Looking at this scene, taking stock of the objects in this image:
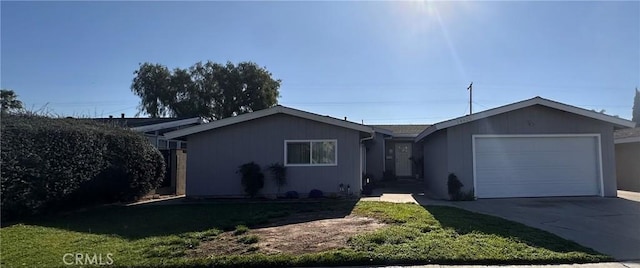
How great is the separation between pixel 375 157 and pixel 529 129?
29.9 ft

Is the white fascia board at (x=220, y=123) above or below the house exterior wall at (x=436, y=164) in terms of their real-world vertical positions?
above

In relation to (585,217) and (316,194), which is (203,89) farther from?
(585,217)

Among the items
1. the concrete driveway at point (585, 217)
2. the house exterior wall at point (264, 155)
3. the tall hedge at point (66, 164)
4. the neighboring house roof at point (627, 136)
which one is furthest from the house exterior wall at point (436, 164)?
the tall hedge at point (66, 164)

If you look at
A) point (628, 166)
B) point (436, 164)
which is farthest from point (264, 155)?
point (628, 166)

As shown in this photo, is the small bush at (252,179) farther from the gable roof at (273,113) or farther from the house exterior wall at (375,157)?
the house exterior wall at (375,157)

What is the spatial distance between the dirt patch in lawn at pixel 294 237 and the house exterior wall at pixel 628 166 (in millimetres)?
13590

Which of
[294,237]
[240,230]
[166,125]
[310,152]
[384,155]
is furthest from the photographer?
[384,155]

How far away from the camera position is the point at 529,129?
13578mm

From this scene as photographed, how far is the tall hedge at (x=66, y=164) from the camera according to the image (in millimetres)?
8531

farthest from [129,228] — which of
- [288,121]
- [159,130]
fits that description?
[159,130]

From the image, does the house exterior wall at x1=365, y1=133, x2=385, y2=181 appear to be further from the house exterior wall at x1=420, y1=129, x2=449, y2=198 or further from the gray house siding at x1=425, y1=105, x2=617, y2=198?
the gray house siding at x1=425, y1=105, x2=617, y2=198

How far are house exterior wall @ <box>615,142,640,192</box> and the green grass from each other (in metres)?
11.2

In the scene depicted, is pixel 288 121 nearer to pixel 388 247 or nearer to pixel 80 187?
pixel 80 187

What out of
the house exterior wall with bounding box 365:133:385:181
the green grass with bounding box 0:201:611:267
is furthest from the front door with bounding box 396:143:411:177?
the green grass with bounding box 0:201:611:267
